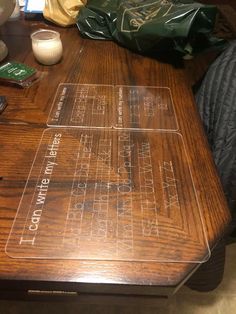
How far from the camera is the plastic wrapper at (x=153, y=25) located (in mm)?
850

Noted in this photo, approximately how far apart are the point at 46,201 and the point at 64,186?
0.04 m

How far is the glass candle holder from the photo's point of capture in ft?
2.81

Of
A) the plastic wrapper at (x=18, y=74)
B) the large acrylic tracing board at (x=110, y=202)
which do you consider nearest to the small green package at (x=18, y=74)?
the plastic wrapper at (x=18, y=74)

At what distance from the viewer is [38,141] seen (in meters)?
0.62

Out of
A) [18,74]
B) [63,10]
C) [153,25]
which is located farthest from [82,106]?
[63,10]

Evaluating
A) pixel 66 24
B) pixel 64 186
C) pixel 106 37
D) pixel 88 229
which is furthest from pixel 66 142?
pixel 66 24

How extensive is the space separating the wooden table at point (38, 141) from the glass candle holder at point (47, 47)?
Answer: 23mm

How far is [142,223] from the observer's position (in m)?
0.47

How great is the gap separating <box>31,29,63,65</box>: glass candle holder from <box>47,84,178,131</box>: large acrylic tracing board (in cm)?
13

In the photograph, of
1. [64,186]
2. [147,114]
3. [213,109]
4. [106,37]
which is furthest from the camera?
[106,37]

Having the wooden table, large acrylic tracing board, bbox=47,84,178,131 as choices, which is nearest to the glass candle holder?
the wooden table

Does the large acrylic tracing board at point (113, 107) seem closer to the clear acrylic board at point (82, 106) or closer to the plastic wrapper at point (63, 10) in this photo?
the clear acrylic board at point (82, 106)

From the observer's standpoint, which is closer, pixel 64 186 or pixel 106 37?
pixel 64 186

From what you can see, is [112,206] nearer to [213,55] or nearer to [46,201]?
[46,201]
